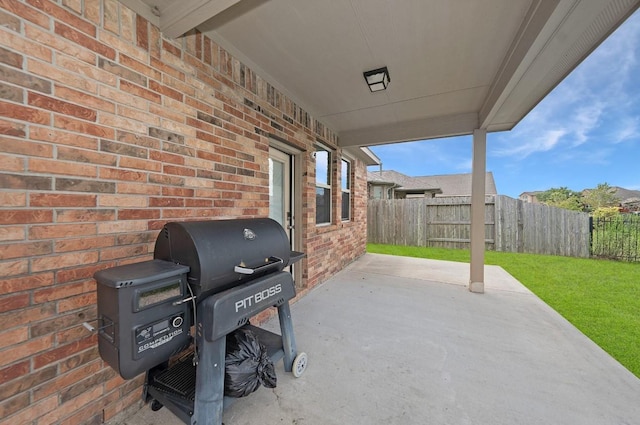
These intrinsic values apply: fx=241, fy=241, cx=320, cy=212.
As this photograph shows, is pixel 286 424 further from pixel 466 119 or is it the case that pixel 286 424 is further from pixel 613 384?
pixel 466 119

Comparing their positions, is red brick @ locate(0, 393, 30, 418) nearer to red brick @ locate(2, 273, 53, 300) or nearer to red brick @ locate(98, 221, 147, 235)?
red brick @ locate(2, 273, 53, 300)

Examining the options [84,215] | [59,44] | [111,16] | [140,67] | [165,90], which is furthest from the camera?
[165,90]

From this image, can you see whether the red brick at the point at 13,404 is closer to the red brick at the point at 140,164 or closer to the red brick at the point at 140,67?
the red brick at the point at 140,164

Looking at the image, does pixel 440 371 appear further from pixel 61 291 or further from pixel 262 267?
pixel 61 291

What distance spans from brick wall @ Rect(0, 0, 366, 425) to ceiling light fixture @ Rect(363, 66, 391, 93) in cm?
170

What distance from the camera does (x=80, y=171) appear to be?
142 cm

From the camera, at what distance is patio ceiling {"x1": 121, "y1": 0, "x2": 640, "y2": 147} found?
5.75ft

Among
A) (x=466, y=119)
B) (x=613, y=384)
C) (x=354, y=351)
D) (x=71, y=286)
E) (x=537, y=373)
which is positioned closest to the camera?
(x=71, y=286)

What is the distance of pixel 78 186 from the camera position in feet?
4.65

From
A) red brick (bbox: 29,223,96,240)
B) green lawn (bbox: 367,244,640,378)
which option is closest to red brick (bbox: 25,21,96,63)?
red brick (bbox: 29,223,96,240)

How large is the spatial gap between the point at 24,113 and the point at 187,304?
4.20ft

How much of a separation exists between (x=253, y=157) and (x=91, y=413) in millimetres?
2323

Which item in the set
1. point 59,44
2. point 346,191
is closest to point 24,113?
point 59,44

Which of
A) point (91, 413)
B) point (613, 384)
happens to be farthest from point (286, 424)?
point (613, 384)
